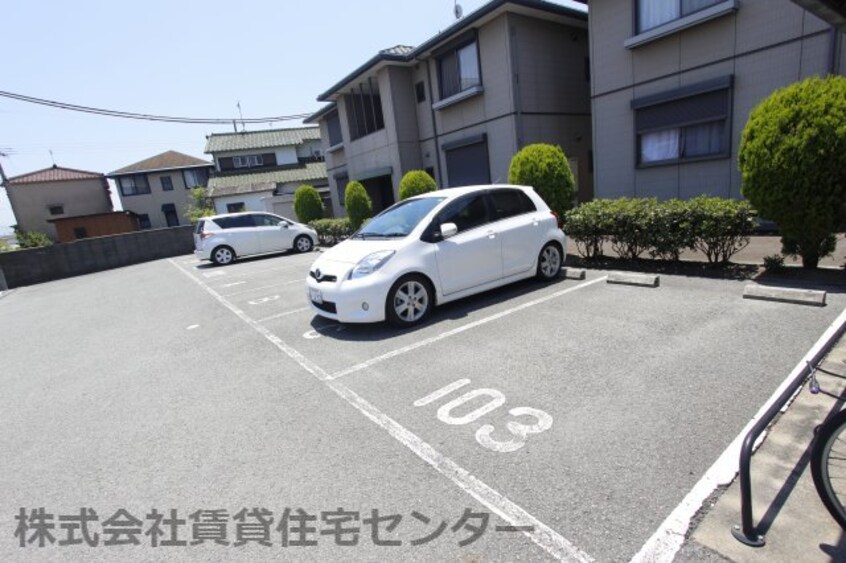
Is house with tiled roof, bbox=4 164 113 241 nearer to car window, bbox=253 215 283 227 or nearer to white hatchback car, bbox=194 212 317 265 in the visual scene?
white hatchback car, bbox=194 212 317 265

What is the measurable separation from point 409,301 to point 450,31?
10.4 meters

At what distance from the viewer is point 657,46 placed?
941 centimetres

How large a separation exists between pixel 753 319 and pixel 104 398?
6430 mm

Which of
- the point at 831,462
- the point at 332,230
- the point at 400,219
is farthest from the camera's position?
the point at 332,230

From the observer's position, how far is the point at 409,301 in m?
5.27

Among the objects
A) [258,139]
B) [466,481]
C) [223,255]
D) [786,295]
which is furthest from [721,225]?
[258,139]

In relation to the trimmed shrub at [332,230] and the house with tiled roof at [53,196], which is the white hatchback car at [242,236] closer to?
the trimmed shrub at [332,230]

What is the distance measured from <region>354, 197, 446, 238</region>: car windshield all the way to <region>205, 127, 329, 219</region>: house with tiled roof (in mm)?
22653

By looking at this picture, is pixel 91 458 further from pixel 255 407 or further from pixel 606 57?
pixel 606 57

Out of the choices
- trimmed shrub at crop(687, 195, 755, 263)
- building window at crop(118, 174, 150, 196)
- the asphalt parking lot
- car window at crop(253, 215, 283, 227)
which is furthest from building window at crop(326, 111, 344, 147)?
building window at crop(118, 174, 150, 196)

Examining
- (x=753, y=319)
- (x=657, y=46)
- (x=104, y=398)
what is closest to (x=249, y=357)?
(x=104, y=398)

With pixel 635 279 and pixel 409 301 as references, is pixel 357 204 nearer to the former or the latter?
pixel 409 301

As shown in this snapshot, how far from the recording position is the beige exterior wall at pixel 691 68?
7.66 meters

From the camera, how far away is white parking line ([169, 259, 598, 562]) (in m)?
2.05
